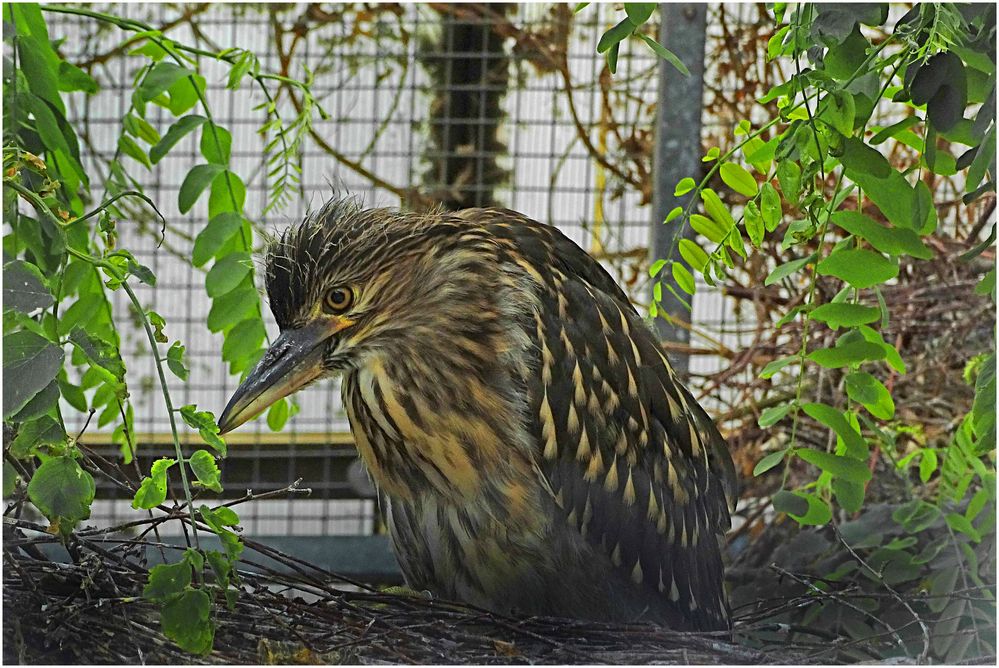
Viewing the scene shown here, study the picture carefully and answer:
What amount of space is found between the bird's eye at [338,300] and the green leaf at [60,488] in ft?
0.85

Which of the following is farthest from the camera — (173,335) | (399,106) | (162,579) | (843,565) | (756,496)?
(399,106)

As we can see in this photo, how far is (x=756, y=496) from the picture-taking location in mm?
1478

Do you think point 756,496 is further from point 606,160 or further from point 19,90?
point 19,90

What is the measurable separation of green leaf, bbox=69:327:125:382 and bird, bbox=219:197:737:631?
167mm

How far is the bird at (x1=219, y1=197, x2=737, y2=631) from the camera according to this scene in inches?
38.4

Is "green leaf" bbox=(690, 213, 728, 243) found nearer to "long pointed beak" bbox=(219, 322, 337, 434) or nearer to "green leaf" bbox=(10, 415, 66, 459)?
"long pointed beak" bbox=(219, 322, 337, 434)

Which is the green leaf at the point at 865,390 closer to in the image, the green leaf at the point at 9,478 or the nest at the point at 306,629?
the nest at the point at 306,629

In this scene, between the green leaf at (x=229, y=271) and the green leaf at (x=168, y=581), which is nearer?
the green leaf at (x=168, y=581)

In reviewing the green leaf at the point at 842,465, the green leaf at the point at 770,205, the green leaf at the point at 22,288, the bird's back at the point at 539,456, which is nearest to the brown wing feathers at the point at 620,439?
the bird's back at the point at 539,456

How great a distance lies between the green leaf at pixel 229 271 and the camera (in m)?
1.05

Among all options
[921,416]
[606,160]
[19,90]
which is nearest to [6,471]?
[19,90]

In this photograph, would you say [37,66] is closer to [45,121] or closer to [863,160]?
[45,121]

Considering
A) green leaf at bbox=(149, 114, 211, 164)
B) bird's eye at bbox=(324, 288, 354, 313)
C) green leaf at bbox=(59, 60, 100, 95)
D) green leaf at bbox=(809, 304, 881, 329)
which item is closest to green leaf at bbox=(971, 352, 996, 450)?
green leaf at bbox=(809, 304, 881, 329)

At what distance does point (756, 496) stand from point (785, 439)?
0.10 meters
